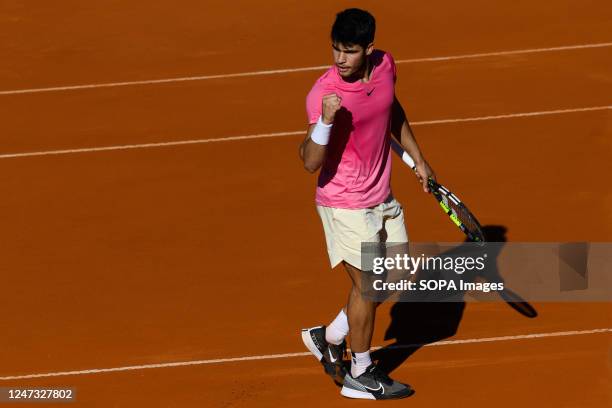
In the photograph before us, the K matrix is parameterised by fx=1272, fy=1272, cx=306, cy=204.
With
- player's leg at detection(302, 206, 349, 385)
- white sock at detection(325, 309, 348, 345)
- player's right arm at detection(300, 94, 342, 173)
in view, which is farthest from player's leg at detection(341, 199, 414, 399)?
player's right arm at detection(300, 94, 342, 173)

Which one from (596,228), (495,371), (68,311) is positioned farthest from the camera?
(596,228)

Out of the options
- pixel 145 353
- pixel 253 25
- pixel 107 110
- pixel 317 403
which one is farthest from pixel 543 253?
pixel 253 25

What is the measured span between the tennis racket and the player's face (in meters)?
0.90

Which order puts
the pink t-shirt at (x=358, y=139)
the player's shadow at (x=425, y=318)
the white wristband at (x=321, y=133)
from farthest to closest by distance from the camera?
the player's shadow at (x=425, y=318), the pink t-shirt at (x=358, y=139), the white wristband at (x=321, y=133)

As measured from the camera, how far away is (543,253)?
9.74 m

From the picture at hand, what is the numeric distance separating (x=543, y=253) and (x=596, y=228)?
1.86 feet

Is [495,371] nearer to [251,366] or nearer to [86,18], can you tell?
[251,366]

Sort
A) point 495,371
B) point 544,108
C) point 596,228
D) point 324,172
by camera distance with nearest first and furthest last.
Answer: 1. point 324,172
2. point 495,371
3. point 596,228
4. point 544,108

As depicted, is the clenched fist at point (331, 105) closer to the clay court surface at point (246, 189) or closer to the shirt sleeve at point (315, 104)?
the shirt sleeve at point (315, 104)

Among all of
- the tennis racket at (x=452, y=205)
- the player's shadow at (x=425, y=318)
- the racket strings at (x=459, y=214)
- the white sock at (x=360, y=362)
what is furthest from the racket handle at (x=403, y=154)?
the player's shadow at (x=425, y=318)

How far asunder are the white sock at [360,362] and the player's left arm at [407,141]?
110 centimetres

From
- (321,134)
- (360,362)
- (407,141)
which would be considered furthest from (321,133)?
(360,362)

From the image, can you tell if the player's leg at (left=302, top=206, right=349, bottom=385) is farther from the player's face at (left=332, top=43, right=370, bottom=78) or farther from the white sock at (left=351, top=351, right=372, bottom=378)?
the player's face at (left=332, top=43, right=370, bottom=78)

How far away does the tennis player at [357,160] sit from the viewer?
7.23 metres
